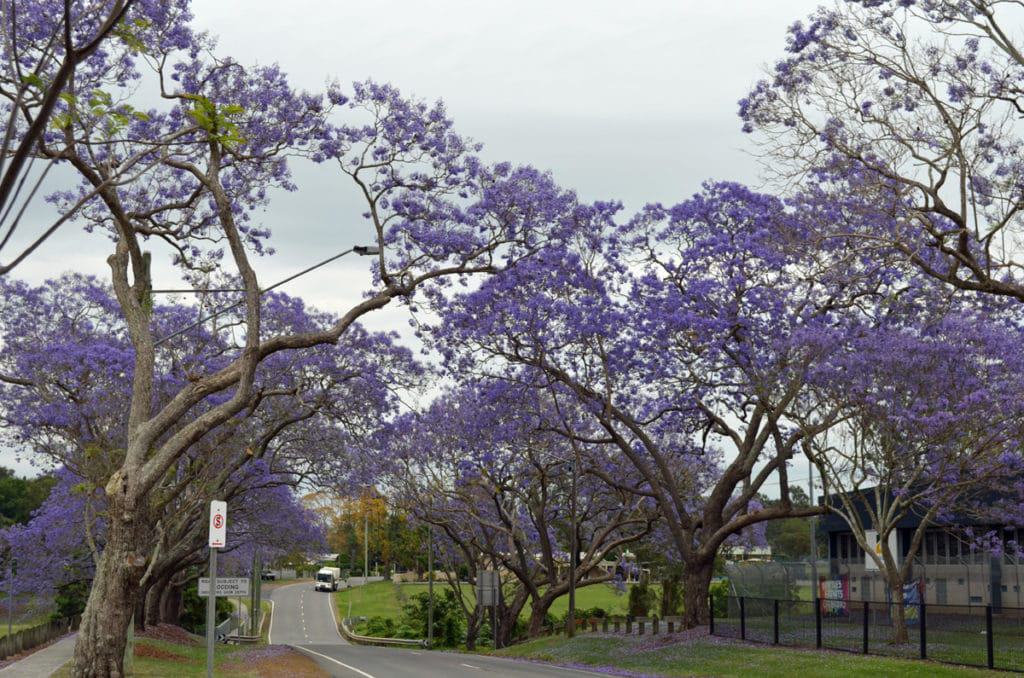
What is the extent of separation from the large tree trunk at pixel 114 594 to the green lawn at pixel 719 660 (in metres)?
12.9

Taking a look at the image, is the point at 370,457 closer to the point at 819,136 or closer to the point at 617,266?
the point at 617,266

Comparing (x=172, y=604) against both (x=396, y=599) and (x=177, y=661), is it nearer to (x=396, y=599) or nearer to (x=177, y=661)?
(x=177, y=661)

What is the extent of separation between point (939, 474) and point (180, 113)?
18.1 m

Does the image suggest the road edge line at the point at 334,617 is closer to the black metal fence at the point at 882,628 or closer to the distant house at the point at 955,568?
the distant house at the point at 955,568

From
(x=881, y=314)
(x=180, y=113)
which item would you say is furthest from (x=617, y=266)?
→ (x=180, y=113)

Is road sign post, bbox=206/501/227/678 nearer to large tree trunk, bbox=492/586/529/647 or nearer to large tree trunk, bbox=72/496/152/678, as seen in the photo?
large tree trunk, bbox=72/496/152/678

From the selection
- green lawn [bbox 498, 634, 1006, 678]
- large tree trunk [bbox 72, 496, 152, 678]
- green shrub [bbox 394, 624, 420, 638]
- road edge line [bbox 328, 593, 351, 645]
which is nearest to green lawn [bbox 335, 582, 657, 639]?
road edge line [bbox 328, 593, 351, 645]

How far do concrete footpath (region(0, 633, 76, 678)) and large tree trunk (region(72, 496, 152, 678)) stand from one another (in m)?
9.04

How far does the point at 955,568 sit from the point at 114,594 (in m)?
32.9

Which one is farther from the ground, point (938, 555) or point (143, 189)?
point (143, 189)

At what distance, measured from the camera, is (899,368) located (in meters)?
26.1

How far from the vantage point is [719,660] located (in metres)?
27.0

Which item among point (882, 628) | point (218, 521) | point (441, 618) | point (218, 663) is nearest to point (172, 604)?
point (441, 618)

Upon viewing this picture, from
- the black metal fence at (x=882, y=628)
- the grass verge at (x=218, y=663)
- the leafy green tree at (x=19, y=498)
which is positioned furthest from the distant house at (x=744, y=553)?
the leafy green tree at (x=19, y=498)
